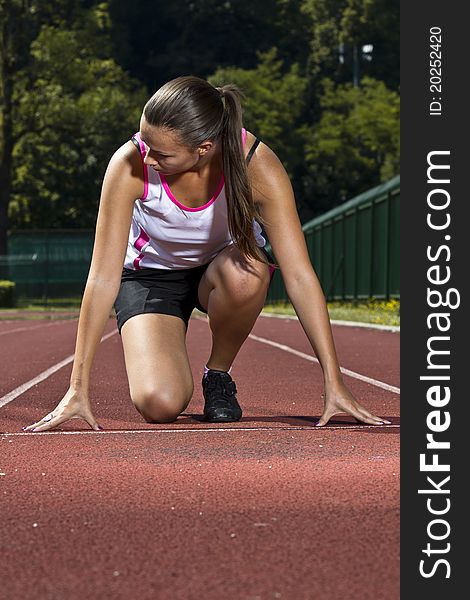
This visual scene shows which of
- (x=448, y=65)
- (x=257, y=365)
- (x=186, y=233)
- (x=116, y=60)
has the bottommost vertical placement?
(x=257, y=365)

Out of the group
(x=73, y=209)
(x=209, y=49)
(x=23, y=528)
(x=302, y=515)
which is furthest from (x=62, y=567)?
(x=209, y=49)

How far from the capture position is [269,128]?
2726 inches

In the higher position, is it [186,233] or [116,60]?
[116,60]

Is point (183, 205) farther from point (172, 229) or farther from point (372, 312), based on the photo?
point (372, 312)

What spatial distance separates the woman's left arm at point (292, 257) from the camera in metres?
6.18

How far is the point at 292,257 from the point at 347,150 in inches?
2536

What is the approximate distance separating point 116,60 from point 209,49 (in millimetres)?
6162

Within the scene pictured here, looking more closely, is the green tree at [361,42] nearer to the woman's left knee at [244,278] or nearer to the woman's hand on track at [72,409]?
the woman's left knee at [244,278]

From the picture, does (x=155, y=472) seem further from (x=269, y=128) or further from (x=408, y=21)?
(x=269, y=128)

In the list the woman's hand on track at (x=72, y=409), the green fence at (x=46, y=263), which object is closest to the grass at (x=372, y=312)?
the woman's hand on track at (x=72, y=409)

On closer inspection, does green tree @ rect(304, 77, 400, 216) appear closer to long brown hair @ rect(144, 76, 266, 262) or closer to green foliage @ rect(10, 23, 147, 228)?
green foliage @ rect(10, 23, 147, 228)

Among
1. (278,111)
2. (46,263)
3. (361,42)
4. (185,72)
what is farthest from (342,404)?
(361,42)

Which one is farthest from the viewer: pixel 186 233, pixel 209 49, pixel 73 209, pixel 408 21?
pixel 209 49

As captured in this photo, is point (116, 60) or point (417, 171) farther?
point (116, 60)
